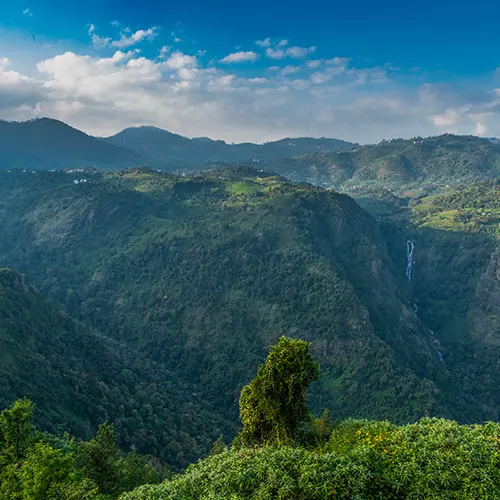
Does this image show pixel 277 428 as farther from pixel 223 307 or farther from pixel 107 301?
pixel 107 301

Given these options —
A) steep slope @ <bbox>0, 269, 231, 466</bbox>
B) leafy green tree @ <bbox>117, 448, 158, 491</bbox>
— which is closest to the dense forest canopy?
leafy green tree @ <bbox>117, 448, 158, 491</bbox>

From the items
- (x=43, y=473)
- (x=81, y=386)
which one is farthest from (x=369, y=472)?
(x=81, y=386)

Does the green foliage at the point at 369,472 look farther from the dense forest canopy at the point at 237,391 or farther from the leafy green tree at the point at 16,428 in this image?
the leafy green tree at the point at 16,428

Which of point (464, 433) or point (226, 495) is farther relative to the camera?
point (464, 433)

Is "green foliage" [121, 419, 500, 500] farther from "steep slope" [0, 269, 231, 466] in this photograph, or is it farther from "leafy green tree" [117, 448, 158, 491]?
"steep slope" [0, 269, 231, 466]

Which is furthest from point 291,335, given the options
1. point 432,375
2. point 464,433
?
point 464,433

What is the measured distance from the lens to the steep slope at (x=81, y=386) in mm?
83938

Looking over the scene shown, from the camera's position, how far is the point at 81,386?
317ft

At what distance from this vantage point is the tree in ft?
128

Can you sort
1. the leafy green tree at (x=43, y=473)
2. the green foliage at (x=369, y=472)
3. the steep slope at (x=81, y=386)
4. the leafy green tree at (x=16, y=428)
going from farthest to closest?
the steep slope at (x=81, y=386) < the leafy green tree at (x=16, y=428) < the leafy green tree at (x=43, y=473) < the green foliage at (x=369, y=472)

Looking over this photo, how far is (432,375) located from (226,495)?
16515cm

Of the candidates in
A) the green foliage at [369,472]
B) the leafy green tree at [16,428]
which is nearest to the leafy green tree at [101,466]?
the leafy green tree at [16,428]

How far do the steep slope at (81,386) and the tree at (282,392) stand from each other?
52.2 m

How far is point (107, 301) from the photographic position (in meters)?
192
